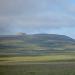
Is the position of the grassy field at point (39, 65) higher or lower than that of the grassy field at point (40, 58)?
lower

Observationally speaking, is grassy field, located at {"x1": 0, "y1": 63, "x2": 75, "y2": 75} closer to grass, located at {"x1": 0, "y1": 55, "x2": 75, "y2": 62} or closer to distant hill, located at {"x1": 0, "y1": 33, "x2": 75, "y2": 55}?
grass, located at {"x1": 0, "y1": 55, "x2": 75, "y2": 62}

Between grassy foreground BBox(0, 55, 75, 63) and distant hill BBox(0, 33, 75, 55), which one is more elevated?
distant hill BBox(0, 33, 75, 55)

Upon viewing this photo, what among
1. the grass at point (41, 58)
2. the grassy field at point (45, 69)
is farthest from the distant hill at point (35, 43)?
the grassy field at point (45, 69)

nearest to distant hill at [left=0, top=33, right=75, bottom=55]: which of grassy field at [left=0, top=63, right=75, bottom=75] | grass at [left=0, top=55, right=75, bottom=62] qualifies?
grass at [left=0, top=55, right=75, bottom=62]

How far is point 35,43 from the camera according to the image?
2723 mm

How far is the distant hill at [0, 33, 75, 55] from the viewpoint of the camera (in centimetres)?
268

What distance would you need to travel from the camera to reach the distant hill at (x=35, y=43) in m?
2.68

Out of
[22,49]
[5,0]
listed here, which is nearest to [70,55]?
[22,49]

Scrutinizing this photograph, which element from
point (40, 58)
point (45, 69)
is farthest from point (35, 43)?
point (45, 69)

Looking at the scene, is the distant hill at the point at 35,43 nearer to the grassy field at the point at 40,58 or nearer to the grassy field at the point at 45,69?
the grassy field at the point at 40,58

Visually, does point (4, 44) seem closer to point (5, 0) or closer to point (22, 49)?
point (22, 49)

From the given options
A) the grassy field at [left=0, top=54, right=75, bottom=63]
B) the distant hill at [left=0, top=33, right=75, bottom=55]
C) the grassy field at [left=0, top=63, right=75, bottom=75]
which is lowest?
the grassy field at [left=0, top=63, right=75, bottom=75]

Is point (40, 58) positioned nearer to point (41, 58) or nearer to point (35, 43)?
point (41, 58)

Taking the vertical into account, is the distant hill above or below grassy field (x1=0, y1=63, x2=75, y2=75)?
above
